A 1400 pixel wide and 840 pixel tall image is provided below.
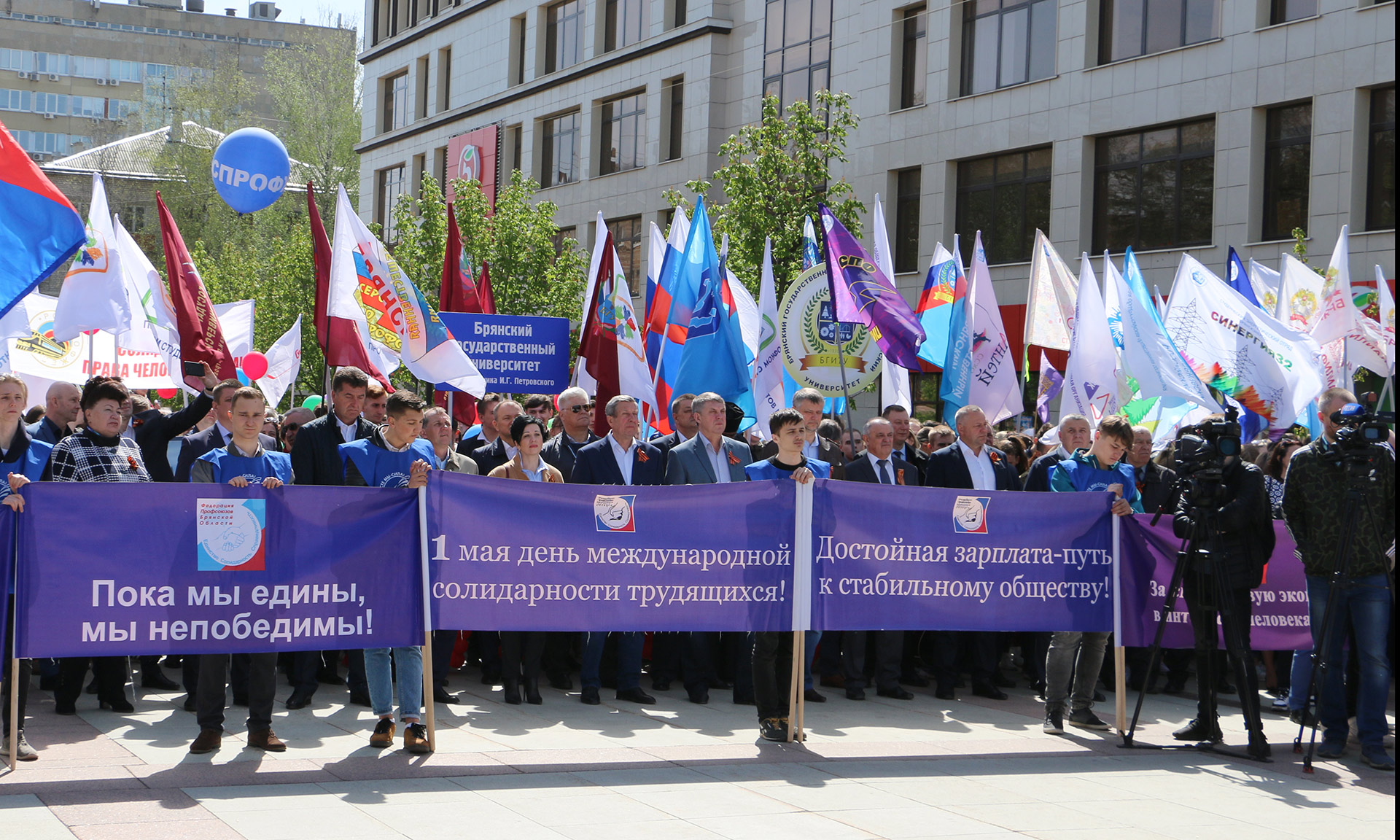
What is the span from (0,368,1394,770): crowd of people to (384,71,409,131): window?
143 feet

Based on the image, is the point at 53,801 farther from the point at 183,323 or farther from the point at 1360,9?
the point at 1360,9

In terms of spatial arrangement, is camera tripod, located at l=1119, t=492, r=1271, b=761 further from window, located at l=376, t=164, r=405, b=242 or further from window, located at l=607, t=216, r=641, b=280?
window, located at l=376, t=164, r=405, b=242

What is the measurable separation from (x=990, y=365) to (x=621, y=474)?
16.4ft

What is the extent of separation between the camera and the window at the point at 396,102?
53.2 m

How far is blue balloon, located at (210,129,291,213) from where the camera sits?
14.7 meters

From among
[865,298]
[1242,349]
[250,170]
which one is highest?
[250,170]

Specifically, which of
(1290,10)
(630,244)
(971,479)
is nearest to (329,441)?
(971,479)

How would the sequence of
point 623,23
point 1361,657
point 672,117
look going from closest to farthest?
point 1361,657
point 672,117
point 623,23

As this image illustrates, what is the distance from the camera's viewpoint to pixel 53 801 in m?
6.45

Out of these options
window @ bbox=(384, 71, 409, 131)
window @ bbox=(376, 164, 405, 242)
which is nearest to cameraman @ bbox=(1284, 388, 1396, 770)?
window @ bbox=(376, 164, 405, 242)

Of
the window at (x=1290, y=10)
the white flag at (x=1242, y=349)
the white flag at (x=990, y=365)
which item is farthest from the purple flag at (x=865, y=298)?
the window at (x=1290, y=10)

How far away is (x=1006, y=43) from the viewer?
29594 mm

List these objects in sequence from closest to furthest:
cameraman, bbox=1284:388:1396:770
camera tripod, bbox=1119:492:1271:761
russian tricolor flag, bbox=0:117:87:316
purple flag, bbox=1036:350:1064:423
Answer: russian tricolor flag, bbox=0:117:87:316, cameraman, bbox=1284:388:1396:770, camera tripod, bbox=1119:492:1271:761, purple flag, bbox=1036:350:1064:423

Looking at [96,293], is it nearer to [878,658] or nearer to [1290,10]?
[878,658]
